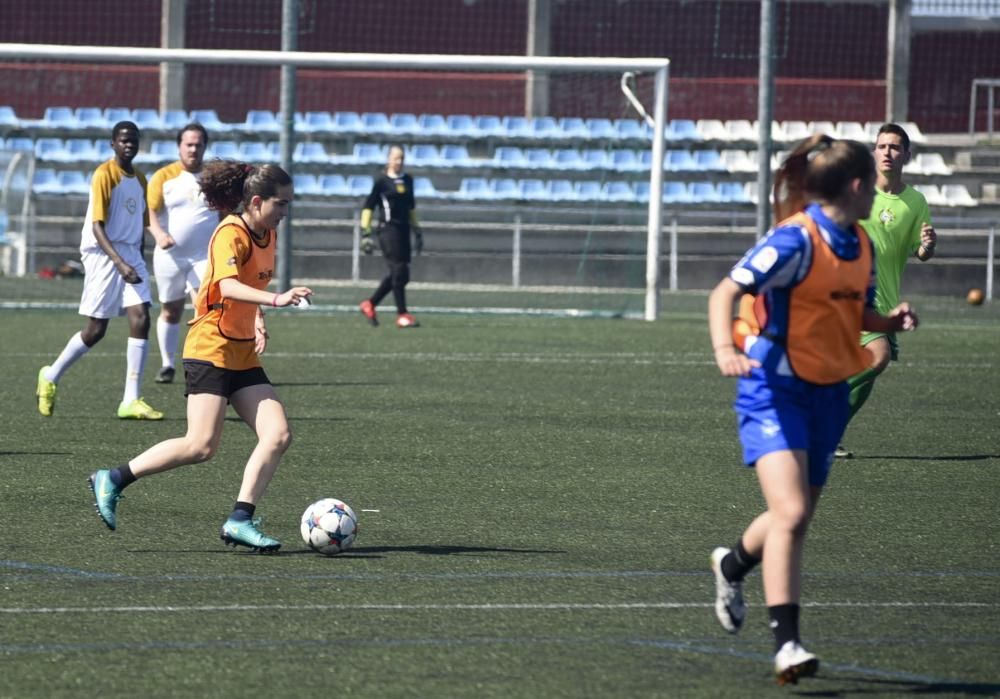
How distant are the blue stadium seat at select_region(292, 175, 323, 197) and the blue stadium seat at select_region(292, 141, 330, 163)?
0.88 feet

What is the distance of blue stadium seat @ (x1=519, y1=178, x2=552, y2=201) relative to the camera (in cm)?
2767

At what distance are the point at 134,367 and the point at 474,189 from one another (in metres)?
16.9

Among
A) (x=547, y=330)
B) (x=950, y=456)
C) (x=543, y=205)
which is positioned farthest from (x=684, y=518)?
(x=543, y=205)

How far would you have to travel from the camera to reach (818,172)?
543 centimetres

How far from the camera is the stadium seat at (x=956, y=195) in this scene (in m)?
29.2

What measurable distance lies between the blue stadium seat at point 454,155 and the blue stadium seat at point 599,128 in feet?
7.94

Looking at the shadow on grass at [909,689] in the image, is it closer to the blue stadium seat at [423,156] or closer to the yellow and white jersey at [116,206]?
the yellow and white jersey at [116,206]

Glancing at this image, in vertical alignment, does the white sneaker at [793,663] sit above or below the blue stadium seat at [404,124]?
below

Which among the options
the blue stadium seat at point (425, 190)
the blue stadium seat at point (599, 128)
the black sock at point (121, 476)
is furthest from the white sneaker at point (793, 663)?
the blue stadium seat at point (425, 190)

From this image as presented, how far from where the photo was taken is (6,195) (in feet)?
90.9

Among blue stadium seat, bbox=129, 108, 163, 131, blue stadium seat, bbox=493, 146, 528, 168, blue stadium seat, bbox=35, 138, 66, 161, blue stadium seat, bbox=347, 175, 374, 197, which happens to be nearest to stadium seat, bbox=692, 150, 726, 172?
blue stadium seat, bbox=493, 146, 528, 168

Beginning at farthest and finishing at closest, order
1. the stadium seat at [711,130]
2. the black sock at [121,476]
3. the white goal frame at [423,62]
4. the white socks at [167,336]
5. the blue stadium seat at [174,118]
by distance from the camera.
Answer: the stadium seat at [711,130], the blue stadium seat at [174,118], the white goal frame at [423,62], the white socks at [167,336], the black sock at [121,476]

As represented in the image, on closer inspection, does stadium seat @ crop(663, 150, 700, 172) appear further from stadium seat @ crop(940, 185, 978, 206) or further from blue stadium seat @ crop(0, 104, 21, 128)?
blue stadium seat @ crop(0, 104, 21, 128)

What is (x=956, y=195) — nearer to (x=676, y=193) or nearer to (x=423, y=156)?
(x=676, y=193)
